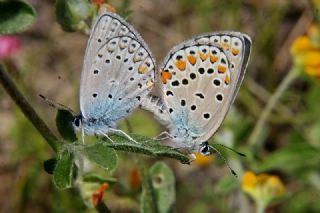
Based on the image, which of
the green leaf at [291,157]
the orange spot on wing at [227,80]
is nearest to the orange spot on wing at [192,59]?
the orange spot on wing at [227,80]

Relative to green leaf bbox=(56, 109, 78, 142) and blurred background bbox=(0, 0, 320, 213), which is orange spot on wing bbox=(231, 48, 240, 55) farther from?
blurred background bbox=(0, 0, 320, 213)

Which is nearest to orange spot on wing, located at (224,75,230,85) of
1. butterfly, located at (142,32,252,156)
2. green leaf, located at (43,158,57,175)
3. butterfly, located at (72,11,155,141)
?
butterfly, located at (142,32,252,156)

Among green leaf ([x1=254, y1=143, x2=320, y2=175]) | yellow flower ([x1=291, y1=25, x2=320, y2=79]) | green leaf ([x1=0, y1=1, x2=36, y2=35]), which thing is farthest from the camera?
yellow flower ([x1=291, y1=25, x2=320, y2=79])

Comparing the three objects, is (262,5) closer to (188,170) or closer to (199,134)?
(188,170)

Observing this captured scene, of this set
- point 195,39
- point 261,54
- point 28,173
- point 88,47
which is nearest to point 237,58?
point 195,39

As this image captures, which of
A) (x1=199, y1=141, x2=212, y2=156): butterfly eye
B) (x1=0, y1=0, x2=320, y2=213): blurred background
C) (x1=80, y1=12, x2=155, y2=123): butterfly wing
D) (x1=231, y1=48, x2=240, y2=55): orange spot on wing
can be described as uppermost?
(x1=231, y1=48, x2=240, y2=55): orange spot on wing

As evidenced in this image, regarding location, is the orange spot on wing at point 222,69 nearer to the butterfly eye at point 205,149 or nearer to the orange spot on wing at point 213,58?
the orange spot on wing at point 213,58

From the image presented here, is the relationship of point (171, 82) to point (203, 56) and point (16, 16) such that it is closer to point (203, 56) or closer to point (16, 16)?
point (203, 56)
